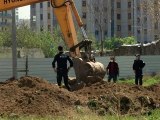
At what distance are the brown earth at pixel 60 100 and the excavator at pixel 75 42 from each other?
269 centimetres

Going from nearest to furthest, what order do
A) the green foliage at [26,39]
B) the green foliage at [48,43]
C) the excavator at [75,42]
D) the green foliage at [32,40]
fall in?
the excavator at [75,42], the green foliage at [48,43], the green foliage at [32,40], the green foliage at [26,39]

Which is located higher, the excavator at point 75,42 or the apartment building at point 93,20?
the apartment building at point 93,20

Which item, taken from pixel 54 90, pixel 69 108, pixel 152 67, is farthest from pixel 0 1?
pixel 152 67

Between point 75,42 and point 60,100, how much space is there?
19.1 feet

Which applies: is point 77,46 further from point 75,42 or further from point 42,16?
point 42,16

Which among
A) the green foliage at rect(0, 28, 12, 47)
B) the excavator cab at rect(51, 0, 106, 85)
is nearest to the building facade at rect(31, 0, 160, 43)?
the green foliage at rect(0, 28, 12, 47)

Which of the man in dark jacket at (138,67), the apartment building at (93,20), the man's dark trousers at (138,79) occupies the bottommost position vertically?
the man's dark trousers at (138,79)

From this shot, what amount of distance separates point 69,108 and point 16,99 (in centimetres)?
142

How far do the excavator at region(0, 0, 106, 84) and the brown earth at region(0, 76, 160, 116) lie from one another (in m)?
2.69

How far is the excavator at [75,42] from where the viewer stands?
1738 centimetres

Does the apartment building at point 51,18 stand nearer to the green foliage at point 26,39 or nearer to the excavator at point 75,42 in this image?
the green foliage at point 26,39

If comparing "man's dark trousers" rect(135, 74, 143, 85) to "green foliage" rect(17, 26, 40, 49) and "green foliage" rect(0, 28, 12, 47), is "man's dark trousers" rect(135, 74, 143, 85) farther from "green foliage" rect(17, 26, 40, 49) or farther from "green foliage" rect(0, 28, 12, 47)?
"green foliage" rect(0, 28, 12, 47)

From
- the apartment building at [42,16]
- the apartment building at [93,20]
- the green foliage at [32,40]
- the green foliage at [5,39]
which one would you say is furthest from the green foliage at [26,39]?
the apartment building at [42,16]

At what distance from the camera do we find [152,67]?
32031 mm
